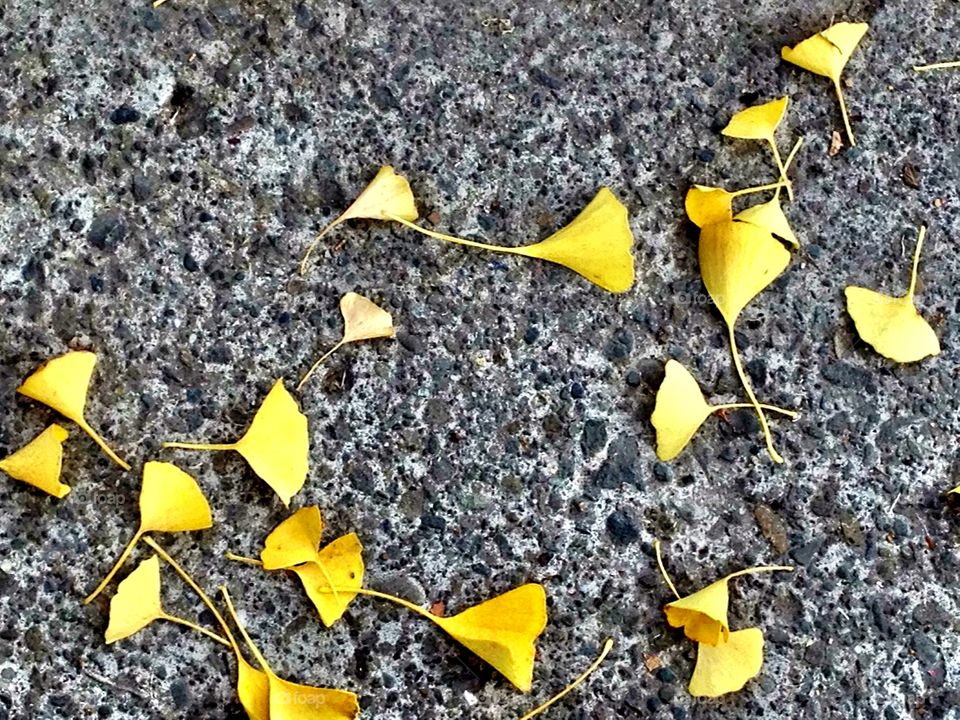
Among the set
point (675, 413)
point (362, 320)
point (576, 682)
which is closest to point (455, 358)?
point (362, 320)

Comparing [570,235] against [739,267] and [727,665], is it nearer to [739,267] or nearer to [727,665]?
[739,267]

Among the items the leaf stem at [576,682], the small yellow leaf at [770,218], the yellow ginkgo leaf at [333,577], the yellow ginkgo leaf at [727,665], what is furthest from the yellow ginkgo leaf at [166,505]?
the small yellow leaf at [770,218]

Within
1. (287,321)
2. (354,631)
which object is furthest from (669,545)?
(287,321)

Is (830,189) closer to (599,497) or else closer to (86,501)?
(599,497)

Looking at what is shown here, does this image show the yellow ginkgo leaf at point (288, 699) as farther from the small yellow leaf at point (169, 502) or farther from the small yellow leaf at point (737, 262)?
the small yellow leaf at point (737, 262)

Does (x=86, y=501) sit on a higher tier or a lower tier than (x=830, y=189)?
lower

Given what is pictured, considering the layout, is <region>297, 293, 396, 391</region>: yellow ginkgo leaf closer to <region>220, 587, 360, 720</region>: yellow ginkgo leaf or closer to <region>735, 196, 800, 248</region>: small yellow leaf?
<region>220, 587, 360, 720</region>: yellow ginkgo leaf

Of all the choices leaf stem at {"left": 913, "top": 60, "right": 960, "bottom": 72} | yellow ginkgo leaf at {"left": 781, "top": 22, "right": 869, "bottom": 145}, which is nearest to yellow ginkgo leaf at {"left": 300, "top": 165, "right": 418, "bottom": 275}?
yellow ginkgo leaf at {"left": 781, "top": 22, "right": 869, "bottom": 145}
